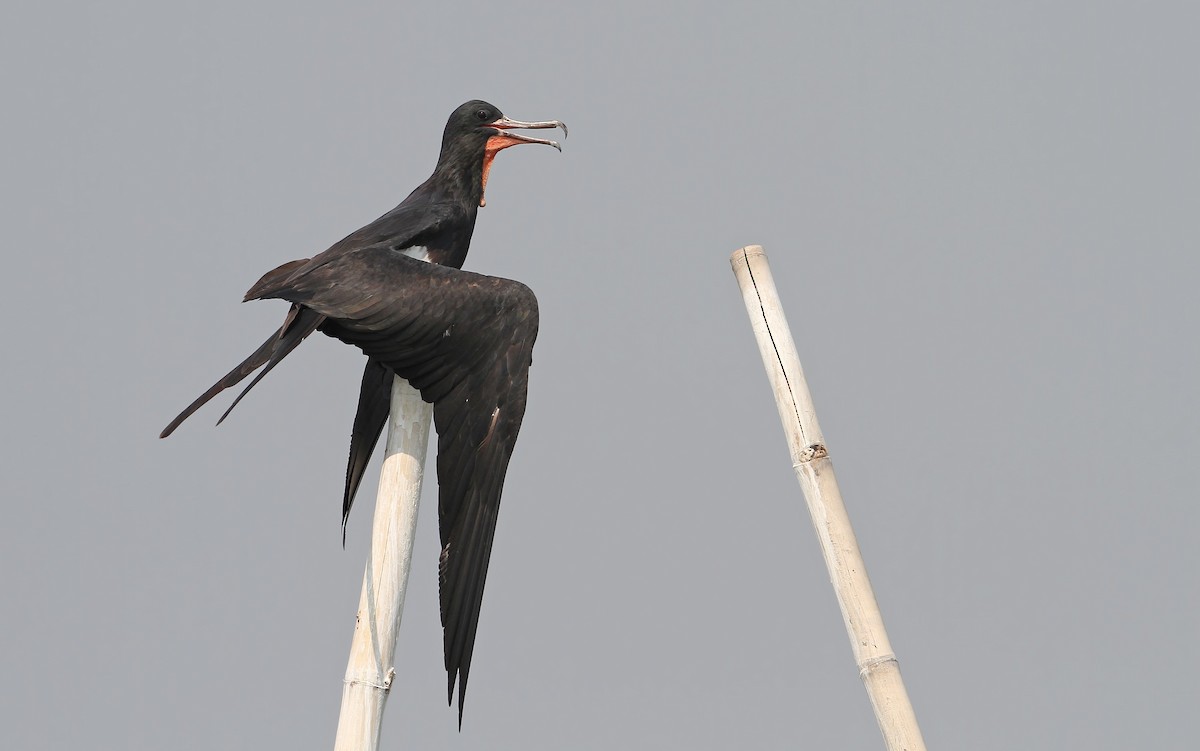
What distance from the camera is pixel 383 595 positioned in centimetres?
659

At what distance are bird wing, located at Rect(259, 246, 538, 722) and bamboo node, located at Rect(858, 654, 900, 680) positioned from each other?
1752mm

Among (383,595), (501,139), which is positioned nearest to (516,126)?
(501,139)

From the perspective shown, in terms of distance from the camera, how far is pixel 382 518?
6672 mm

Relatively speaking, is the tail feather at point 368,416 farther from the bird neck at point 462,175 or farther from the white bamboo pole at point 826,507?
the white bamboo pole at point 826,507

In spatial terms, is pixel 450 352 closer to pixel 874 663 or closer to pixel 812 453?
pixel 812 453

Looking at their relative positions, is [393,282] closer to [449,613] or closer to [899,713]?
[449,613]

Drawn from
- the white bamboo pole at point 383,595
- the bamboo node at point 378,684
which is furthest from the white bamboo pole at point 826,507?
the bamboo node at point 378,684

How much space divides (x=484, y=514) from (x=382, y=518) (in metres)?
0.45

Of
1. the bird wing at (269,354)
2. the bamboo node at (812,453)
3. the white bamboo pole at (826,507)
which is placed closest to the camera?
the bird wing at (269,354)

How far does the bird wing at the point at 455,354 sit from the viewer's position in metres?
6.70

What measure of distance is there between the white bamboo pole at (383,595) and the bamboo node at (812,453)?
1744mm

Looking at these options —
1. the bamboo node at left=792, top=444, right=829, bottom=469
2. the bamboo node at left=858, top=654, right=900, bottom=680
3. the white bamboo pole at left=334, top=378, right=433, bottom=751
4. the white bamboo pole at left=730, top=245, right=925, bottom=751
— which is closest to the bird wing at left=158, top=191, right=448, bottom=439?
the white bamboo pole at left=334, top=378, right=433, bottom=751

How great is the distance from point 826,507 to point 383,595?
6.71ft

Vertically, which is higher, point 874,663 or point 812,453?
point 812,453
